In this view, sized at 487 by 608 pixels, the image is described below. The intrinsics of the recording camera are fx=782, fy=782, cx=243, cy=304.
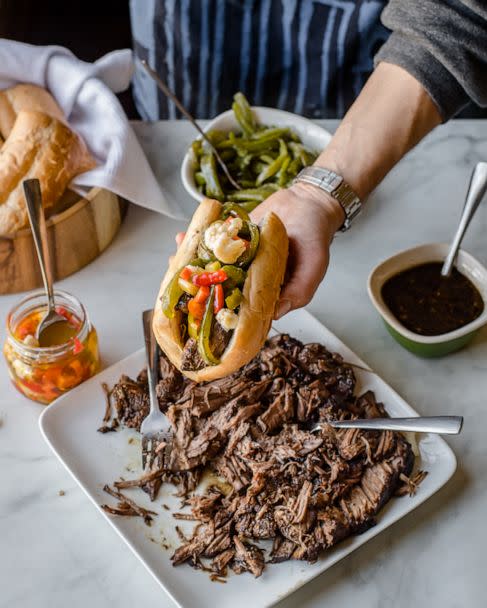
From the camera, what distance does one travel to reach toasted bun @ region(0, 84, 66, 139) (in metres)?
2.87

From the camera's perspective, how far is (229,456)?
7.50ft

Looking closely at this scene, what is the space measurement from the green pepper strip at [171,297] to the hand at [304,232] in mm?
339

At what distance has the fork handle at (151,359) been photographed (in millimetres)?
2396

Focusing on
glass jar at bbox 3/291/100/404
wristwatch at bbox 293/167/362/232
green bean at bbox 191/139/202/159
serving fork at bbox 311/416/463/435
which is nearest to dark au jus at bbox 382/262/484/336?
wristwatch at bbox 293/167/362/232

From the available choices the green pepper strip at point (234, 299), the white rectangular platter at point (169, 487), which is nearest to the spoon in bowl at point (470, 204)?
the white rectangular platter at point (169, 487)

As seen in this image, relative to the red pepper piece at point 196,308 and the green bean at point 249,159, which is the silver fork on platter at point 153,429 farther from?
the green bean at point 249,159

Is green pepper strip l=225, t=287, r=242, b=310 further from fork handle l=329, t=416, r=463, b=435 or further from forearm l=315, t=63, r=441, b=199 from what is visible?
forearm l=315, t=63, r=441, b=199

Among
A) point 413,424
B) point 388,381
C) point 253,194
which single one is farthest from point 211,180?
point 413,424

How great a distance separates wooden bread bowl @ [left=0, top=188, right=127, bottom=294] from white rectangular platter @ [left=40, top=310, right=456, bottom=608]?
51 cm

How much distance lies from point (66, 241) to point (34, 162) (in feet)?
0.95

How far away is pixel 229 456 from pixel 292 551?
0.33 meters

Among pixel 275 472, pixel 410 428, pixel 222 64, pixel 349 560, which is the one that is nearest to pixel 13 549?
pixel 275 472

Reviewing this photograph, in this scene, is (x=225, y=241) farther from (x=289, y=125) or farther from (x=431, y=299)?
(x=289, y=125)

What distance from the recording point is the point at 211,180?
293 centimetres
